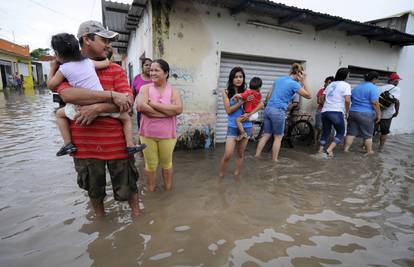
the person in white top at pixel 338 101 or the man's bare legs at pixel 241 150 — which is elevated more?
the person in white top at pixel 338 101

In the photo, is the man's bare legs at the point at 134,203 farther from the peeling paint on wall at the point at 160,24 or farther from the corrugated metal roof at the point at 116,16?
the corrugated metal roof at the point at 116,16

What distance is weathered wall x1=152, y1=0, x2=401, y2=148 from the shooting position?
4809 millimetres

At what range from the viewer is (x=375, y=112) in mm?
5664

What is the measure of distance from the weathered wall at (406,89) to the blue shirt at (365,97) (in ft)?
15.0

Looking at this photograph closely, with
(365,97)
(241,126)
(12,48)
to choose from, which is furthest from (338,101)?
(12,48)

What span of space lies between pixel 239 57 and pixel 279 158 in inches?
105

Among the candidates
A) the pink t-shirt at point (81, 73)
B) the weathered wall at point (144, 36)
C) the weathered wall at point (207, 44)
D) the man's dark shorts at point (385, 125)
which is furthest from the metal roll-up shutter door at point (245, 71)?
the pink t-shirt at point (81, 73)

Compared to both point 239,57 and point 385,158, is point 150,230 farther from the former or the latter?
point 385,158

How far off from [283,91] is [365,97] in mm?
2310

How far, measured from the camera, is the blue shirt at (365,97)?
16.9ft

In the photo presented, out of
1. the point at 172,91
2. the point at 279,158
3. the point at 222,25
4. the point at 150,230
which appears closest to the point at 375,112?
the point at 279,158

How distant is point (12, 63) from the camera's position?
2431 cm

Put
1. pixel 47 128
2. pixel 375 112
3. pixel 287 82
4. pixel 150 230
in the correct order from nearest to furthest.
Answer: pixel 150 230
pixel 287 82
pixel 375 112
pixel 47 128

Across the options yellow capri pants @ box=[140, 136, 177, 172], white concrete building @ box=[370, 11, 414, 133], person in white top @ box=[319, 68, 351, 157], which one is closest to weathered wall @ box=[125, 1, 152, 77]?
yellow capri pants @ box=[140, 136, 177, 172]
